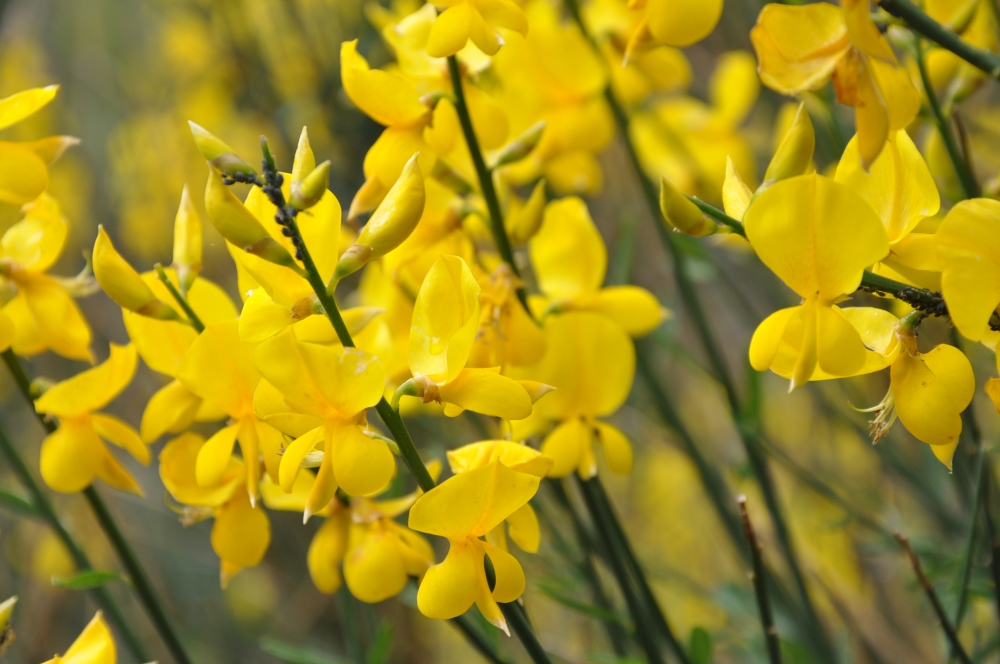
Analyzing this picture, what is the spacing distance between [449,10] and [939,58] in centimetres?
41

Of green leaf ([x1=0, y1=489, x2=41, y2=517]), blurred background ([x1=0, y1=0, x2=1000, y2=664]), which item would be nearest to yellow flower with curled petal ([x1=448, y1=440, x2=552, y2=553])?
green leaf ([x1=0, y1=489, x2=41, y2=517])

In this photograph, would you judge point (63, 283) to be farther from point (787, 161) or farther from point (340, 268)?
point (787, 161)

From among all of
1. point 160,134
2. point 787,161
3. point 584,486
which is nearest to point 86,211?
point 160,134

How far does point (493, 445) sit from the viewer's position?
39 cm

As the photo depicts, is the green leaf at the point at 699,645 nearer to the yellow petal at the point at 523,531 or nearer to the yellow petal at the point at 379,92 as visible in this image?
the yellow petal at the point at 523,531

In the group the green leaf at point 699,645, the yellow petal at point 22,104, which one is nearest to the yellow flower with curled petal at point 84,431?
the yellow petal at point 22,104

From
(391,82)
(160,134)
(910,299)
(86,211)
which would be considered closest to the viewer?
(910,299)

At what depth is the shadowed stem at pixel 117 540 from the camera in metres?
0.50

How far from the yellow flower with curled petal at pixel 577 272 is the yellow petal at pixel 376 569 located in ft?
0.64

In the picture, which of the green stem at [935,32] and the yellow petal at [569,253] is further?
the yellow petal at [569,253]

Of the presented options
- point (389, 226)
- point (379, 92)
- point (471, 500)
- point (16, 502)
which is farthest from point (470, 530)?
point (16, 502)

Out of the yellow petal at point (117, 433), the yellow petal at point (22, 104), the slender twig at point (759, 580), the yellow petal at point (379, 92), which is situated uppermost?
the yellow petal at point (22, 104)

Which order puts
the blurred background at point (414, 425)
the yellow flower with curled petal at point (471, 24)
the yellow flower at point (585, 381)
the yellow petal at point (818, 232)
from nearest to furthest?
the yellow petal at point (818, 232), the yellow flower with curled petal at point (471, 24), the yellow flower at point (585, 381), the blurred background at point (414, 425)

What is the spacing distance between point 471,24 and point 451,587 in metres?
0.26
